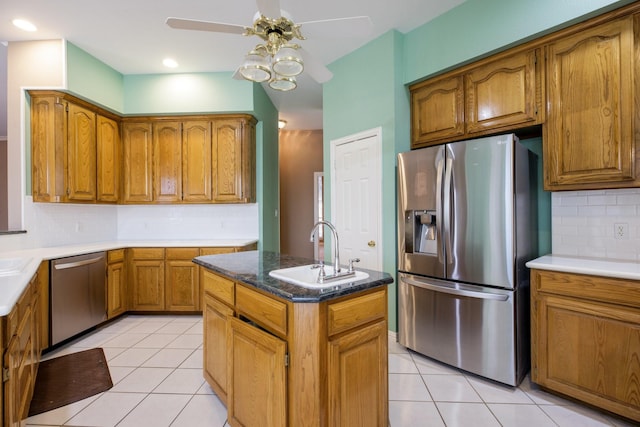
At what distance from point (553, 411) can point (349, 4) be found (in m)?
3.28

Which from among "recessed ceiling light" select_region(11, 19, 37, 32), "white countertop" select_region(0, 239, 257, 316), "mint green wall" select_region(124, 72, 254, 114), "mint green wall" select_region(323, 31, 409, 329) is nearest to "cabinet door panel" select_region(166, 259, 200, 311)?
"white countertop" select_region(0, 239, 257, 316)

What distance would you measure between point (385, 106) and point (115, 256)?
3.30m

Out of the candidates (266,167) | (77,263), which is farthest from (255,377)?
(266,167)

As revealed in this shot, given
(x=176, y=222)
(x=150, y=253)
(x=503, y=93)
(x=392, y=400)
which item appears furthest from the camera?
(x=176, y=222)

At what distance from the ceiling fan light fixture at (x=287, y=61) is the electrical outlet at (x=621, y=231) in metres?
2.47

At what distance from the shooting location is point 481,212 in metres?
2.21

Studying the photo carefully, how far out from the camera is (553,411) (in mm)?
1916

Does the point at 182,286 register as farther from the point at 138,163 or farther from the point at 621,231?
the point at 621,231

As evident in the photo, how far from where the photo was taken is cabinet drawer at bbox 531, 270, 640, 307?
1.72 m

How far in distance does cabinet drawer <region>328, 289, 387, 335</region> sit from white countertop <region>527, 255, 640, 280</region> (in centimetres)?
123

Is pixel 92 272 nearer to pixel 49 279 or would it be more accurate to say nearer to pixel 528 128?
pixel 49 279

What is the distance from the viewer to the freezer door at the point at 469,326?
212 centimetres

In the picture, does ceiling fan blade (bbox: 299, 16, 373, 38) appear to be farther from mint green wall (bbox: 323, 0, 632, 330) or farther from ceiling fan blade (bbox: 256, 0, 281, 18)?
mint green wall (bbox: 323, 0, 632, 330)

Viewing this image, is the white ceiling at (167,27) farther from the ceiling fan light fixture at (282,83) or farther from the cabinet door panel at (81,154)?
the cabinet door panel at (81,154)
